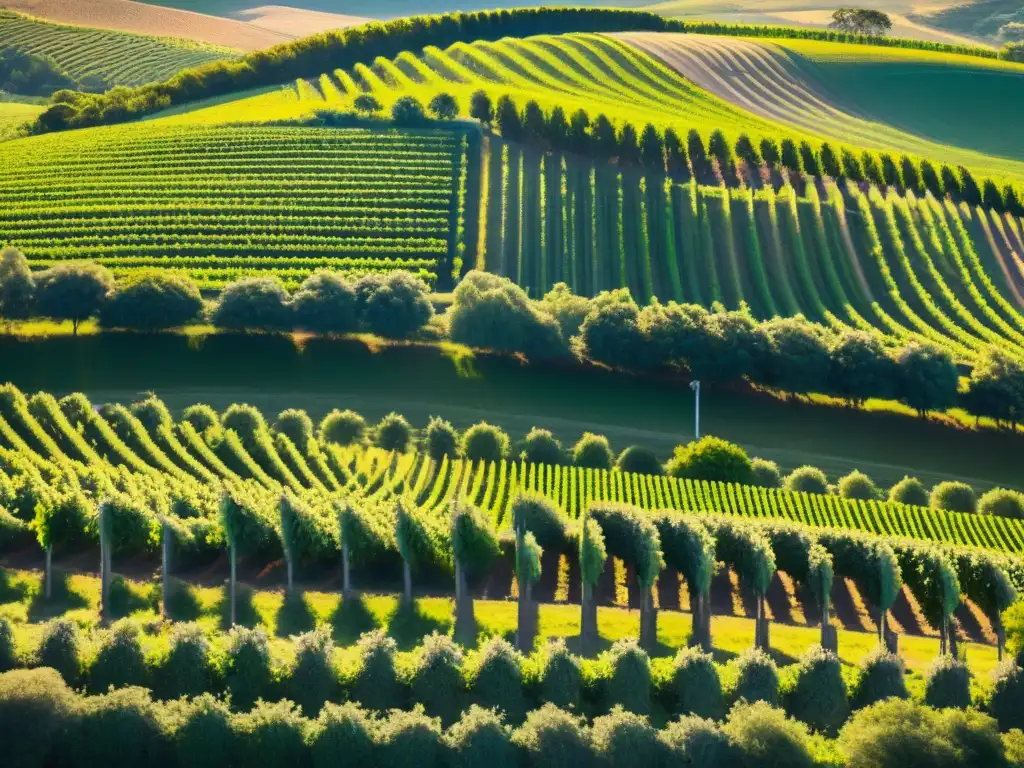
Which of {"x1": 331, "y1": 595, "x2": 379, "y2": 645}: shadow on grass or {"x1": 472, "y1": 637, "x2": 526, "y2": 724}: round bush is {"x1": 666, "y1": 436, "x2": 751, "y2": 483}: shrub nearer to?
{"x1": 331, "y1": 595, "x2": 379, "y2": 645}: shadow on grass

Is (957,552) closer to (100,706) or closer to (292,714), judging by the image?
(292,714)

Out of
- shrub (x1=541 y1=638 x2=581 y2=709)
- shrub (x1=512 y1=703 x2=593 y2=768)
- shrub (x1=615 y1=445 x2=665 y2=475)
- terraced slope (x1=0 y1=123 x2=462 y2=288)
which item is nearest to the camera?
shrub (x1=512 y1=703 x2=593 y2=768)

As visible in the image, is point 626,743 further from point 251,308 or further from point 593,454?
point 251,308

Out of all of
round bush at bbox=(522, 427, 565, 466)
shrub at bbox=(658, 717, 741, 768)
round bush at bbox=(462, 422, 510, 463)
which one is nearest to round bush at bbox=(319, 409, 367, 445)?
round bush at bbox=(462, 422, 510, 463)

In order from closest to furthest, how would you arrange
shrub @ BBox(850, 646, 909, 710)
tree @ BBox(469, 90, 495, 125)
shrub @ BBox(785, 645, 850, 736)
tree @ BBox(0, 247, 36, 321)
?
1. shrub @ BBox(785, 645, 850, 736)
2. shrub @ BBox(850, 646, 909, 710)
3. tree @ BBox(0, 247, 36, 321)
4. tree @ BBox(469, 90, 495, 125)

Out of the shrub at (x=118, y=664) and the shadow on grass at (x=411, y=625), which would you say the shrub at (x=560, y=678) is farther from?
the shrub at (x=118, y=664)

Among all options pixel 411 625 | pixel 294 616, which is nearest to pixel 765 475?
pixel 411 625

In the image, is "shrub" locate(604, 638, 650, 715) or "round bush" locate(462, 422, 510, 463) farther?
"round bush" locate(462, 422, 510, 463)
